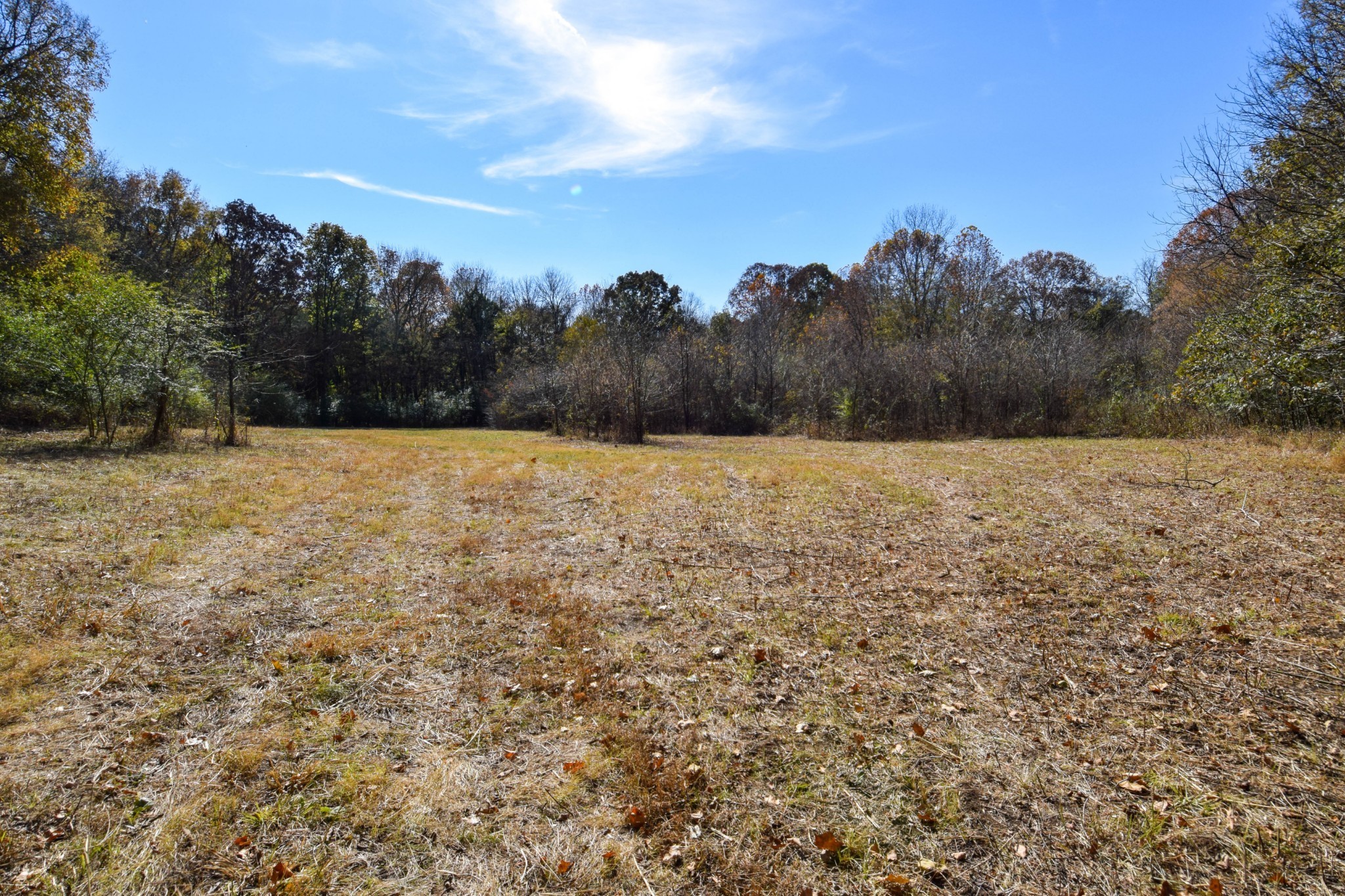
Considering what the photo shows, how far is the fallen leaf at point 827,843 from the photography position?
2.80 m

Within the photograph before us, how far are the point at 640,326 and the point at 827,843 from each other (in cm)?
2200

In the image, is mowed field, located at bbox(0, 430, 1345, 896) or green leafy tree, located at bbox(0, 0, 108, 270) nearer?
mowed field, located at bbox(0, 430, 1345, 896)

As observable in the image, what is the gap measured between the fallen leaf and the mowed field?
13 mm

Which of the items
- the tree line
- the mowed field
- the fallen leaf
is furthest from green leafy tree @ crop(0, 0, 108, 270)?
the fallen leaf

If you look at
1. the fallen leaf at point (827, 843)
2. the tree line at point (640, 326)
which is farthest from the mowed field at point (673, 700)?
the tree line at point (640, 326)

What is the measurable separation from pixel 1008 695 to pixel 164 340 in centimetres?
1599

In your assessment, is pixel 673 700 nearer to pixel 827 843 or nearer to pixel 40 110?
pixel 827 843

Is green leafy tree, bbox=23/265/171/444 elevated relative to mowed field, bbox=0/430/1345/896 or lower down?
elevated

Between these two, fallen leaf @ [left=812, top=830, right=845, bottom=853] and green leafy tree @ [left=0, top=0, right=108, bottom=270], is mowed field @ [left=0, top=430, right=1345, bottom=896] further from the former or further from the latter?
green leafy tree @ [left=0, top=0, right=108, bottom=270]

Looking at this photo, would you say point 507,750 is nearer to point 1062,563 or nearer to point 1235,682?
point 1235,682

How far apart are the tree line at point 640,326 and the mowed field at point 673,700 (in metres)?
4.82

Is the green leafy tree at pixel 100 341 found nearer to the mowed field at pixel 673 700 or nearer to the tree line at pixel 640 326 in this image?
the tree line at pixel 640 326

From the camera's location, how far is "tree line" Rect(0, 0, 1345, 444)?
9.34 meters

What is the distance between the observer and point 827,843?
2811 millimetres
